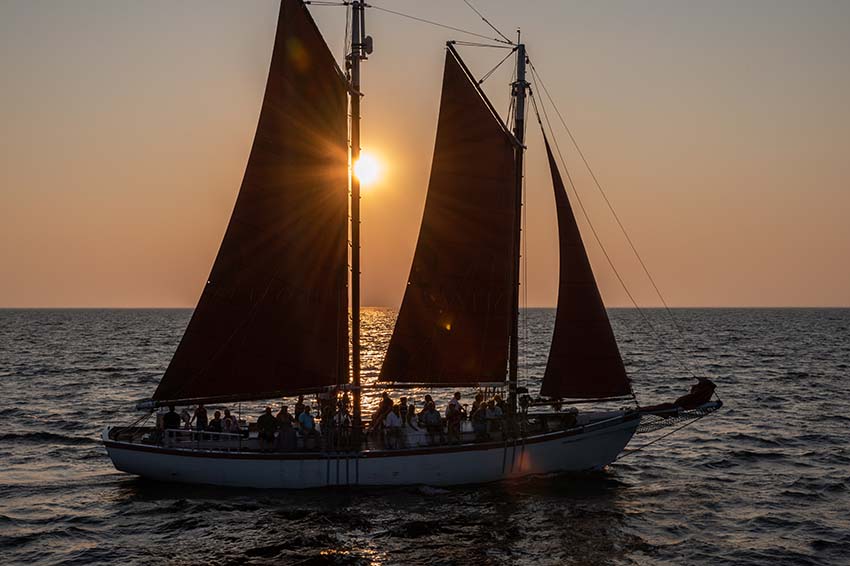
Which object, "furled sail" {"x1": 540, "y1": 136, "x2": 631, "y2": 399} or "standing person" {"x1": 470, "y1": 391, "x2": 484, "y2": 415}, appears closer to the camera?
"furled sail" {"x1": 540, "y1": 136, "x2": 631, "y2": 399}

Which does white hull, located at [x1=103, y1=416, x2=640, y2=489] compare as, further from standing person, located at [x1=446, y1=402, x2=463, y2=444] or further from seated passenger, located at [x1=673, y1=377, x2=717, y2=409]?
seated passenger, located at [x1=673, y1=377, x2=717, y2=409]

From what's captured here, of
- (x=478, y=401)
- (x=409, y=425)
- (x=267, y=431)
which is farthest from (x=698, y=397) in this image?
(x=267, y=431)

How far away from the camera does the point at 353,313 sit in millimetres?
29531

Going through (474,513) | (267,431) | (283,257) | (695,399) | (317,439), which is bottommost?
(474,513)

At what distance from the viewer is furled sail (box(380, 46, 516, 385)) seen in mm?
31422

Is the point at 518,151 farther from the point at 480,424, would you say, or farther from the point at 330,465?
the point at 330,465

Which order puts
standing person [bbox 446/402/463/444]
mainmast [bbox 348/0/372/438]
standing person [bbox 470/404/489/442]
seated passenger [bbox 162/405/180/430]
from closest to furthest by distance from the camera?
standing person [bbox 446/402/463/444], seated passenger [bbox 162/405/180/430], standing person [bbox 470/404/489/442], mainmast [bbox 348/0/372/438]

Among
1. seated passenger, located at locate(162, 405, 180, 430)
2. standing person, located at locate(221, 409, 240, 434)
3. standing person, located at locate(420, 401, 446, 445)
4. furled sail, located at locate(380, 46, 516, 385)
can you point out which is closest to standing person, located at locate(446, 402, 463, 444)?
standing person, located at locate(420, 401, 446, 445)

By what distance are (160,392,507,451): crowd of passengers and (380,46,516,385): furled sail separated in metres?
1.66

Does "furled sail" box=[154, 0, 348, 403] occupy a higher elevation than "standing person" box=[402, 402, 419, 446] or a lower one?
higher

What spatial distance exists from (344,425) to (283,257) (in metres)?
6.45

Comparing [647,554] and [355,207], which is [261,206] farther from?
[647,554]

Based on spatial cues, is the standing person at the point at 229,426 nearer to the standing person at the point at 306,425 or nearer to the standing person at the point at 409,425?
the standing person at the point at 306,425

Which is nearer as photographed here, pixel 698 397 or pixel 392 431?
pixel 392 431
